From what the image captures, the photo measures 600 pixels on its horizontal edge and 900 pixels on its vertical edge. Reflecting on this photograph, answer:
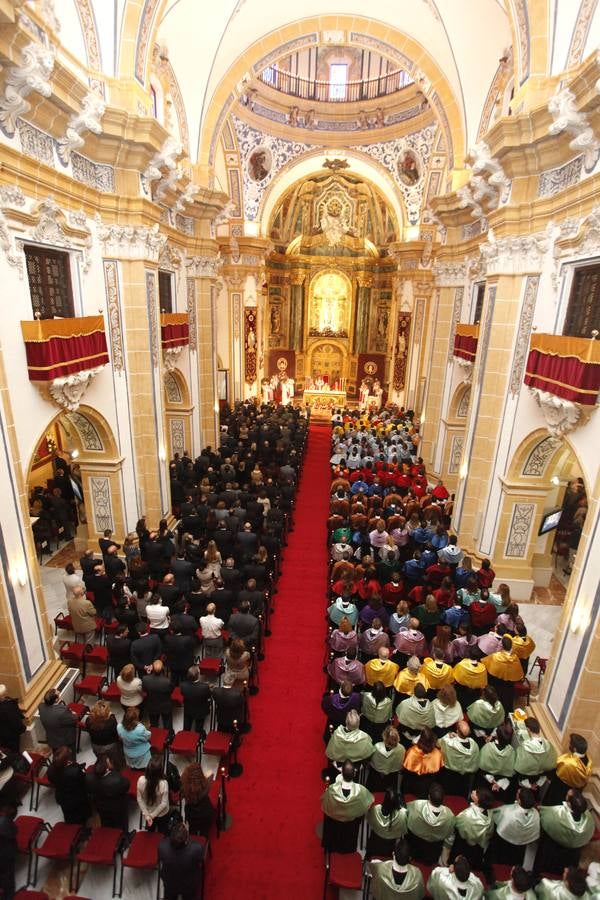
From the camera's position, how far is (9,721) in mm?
5973

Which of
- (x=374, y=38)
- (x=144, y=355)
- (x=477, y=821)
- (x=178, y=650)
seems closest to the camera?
(x=477, y=821)

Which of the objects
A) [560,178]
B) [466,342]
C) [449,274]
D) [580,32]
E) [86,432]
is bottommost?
[86,432]

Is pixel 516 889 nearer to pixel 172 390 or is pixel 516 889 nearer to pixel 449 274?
pixel 172 390

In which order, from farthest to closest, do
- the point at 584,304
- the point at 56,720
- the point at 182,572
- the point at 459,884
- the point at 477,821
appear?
the point at 182,572 → the point at 584,304 → the point at 56,720 → the point at 477,821 → the point at 459,884

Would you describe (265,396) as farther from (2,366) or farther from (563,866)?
(563,866)

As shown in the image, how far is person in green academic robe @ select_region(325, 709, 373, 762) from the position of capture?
18.3 feet

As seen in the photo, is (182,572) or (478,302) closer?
(182,572)

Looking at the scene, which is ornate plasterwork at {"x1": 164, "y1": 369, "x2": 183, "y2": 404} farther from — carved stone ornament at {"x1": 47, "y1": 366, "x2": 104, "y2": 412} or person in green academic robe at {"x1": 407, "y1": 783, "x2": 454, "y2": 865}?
person in green academic robe at {"x1": 407, "y1": 783, "x2": 454, "y2": 865}

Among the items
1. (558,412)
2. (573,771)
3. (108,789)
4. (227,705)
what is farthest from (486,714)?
(558,412)

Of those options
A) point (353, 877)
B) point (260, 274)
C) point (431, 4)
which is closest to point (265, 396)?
point (260, 274)

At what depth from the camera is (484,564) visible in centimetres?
859

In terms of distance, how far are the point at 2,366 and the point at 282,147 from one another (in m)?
19.5

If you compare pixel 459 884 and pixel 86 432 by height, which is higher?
pixel 86 432

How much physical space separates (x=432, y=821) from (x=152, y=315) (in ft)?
32.0
